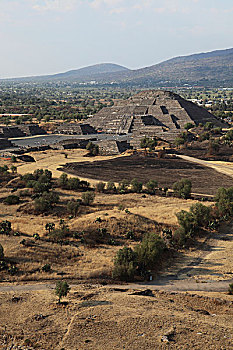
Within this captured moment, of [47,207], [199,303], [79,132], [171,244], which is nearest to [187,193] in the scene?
[171,244]

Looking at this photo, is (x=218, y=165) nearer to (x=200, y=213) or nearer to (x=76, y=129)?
(x=200, y=213)

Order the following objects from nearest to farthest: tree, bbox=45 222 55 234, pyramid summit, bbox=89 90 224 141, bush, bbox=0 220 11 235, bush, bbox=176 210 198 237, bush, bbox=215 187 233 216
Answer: bush, bbox=0 220 11 235, tree, bbox=45 222 55 234, bush, bbox=176 210 198 237, bush, bbox=215 187 233 216, pyramid summit, bbox=89 90 224 141

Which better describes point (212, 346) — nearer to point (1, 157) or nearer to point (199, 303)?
point (199, 303)

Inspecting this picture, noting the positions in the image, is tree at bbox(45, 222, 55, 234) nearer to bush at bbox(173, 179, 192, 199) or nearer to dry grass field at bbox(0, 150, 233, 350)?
dry grass field at bbox(0, 150, 233, 350)

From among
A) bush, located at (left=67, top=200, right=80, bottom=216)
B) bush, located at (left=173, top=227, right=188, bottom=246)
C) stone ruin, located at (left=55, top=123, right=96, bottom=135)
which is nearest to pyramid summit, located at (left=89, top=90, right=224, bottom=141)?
stone ruin, located at (left=55, top=123, right=96, bottom=135)

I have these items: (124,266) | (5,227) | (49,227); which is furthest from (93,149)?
(124,266)
